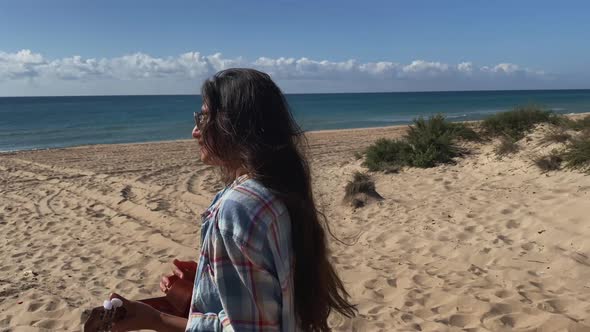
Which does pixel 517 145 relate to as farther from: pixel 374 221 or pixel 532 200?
pixel 374 221

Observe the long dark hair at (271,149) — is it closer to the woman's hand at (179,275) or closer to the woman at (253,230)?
the woman at (253,230)

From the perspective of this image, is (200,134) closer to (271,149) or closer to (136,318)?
(271,149)

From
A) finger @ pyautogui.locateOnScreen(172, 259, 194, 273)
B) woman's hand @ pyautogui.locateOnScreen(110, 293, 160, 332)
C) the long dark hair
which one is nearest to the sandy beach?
Result: the long dark hair

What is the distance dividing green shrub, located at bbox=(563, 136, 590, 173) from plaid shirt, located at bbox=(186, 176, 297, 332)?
7.17 meters

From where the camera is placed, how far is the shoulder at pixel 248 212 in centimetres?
131

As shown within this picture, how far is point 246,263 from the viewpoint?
1.32m

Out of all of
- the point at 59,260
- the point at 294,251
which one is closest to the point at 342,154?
the point at 59,260

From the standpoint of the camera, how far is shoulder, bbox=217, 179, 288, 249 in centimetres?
131

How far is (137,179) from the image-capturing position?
36.9ft

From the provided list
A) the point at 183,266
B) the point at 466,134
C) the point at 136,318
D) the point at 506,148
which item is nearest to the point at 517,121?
the point at 466,134

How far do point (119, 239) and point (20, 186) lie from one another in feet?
18.6

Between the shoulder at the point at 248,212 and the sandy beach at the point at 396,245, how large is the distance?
1.44 feet

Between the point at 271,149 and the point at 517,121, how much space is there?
10.6 m

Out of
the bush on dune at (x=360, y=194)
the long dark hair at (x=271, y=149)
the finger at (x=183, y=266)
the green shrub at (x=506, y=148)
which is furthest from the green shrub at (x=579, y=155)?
the finger at (x=183, y=266)
